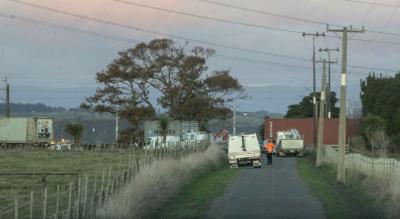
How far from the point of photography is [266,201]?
21422mm

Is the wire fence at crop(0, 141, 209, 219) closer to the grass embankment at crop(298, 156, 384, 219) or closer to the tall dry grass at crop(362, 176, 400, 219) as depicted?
the grass embankment at crop(298, 156, 384, 219)

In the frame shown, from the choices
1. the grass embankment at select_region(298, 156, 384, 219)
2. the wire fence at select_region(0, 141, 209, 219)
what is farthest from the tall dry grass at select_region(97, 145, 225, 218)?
the grass embankment at select_region(298, 156, 384, 219)

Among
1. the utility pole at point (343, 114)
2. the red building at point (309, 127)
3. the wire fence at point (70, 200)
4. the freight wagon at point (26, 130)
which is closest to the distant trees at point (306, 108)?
the red building at point (309, 127)

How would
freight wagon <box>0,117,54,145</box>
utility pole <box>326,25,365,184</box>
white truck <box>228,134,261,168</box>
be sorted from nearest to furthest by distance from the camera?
utility pole <box>326,25,365,184</box>, white truck <box>228,134,261,168</box>, freight wagon <box>0,117,54,145</box>

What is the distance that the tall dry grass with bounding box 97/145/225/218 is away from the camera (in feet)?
51.0

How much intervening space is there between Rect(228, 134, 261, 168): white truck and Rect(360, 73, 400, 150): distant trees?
1195 inches

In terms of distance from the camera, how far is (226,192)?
24.9 m

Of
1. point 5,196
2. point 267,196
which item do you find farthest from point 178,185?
point 5,196

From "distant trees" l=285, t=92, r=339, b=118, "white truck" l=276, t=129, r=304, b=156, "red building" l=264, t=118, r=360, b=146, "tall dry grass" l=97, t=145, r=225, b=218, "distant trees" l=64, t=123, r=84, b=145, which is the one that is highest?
"distant trees" l=285, t=92, r=339, b=118

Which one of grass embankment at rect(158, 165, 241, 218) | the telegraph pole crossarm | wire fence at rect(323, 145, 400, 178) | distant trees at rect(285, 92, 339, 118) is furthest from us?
distant trees at rect(285, 92, 339, 118)

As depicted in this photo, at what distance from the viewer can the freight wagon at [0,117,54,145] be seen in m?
74.6

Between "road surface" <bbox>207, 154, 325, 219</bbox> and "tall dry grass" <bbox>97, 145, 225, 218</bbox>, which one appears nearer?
"tall dry grass" <bbox>97, 145, 225, 218</bbox>

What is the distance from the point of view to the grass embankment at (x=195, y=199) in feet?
60.2

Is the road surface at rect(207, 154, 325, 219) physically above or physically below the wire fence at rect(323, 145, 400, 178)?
below
